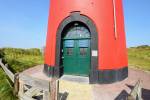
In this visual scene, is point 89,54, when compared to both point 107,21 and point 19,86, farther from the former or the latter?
point 19,86

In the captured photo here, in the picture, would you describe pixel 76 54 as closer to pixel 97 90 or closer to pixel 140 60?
pixel 97 90

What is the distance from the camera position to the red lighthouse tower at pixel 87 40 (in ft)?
35.4

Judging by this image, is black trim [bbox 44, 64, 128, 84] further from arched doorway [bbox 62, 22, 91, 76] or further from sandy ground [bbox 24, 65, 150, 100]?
arched doorway [bbox 62, 22, 91, 76]

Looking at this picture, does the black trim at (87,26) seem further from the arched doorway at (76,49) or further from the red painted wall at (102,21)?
the arched doorway at (76,49)

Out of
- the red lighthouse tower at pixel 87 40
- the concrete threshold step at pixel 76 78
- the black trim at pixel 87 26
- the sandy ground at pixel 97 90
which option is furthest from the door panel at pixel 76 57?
the sandy ground at pixel 97 90

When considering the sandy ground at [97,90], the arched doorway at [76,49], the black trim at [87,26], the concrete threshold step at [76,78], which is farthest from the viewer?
the arched doorway at [76,49]

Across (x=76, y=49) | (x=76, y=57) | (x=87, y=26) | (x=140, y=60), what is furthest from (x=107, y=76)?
(x=140, y=60)

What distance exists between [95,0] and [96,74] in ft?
12.2

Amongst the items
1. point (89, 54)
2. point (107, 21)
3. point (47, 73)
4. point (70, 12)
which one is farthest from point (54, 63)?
point (107, 21)

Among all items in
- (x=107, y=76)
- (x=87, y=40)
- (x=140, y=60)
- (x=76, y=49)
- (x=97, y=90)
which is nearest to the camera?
(x=97, y=90)

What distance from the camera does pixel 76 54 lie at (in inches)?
460

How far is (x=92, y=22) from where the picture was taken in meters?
10.8

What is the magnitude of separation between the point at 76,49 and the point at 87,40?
820mm

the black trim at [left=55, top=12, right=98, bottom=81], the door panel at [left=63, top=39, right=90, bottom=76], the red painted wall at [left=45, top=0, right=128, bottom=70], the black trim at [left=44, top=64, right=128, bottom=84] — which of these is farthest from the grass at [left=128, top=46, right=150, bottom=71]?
the black trim at [left=55, top=12, right=98, bottom=81]
